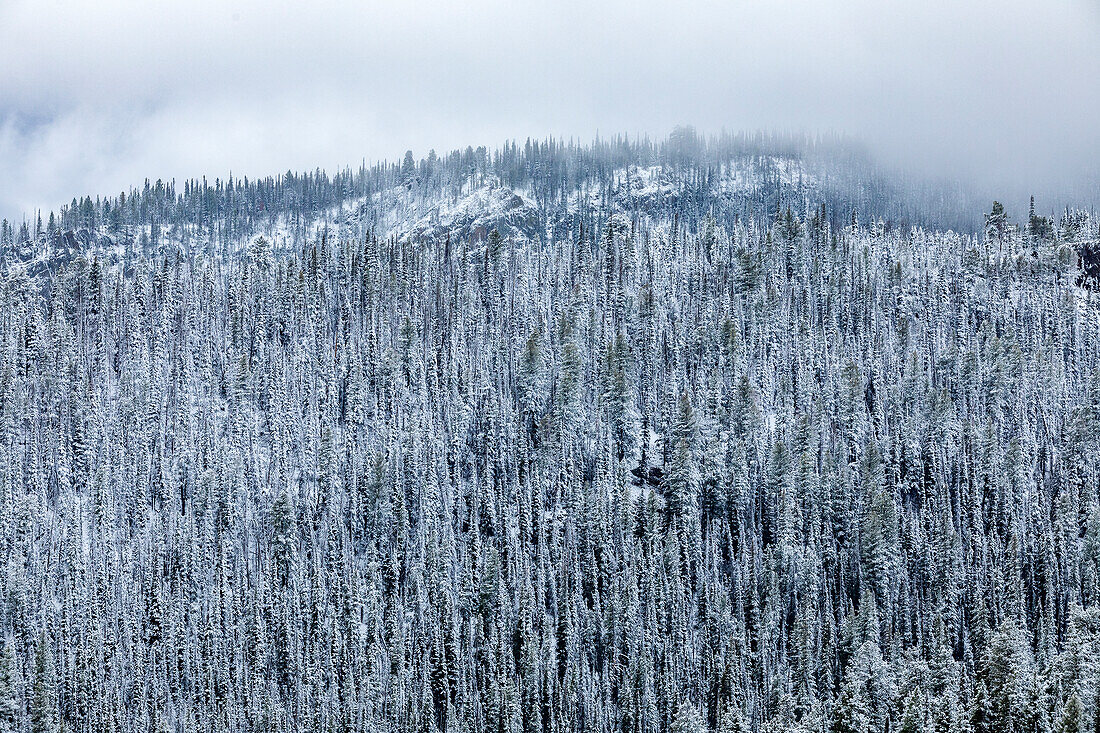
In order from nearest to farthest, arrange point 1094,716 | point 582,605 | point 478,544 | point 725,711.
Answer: point 1094,716
point 725,711
point 582,605
point 478,544

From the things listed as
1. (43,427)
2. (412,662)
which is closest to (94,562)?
(43,427)

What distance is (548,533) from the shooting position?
154875 mm

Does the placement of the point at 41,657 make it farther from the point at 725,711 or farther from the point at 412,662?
the point at 725,711

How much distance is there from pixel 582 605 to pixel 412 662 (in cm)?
2400

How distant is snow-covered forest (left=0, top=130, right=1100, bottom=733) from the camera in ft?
419

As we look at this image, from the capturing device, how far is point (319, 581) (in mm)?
145500

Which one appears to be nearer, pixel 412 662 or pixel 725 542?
pixel 412 662

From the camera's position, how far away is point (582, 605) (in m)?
142

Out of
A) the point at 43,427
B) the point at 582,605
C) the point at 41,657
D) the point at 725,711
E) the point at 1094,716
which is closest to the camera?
the point at 1094,716

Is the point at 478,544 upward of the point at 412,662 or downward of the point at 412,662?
upward

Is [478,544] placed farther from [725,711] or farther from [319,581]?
[725,711]

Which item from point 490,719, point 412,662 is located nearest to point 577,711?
point 490,719

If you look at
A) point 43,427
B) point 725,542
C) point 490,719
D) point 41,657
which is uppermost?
point 43,427

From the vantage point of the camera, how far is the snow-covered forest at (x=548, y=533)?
12769 centimetres
